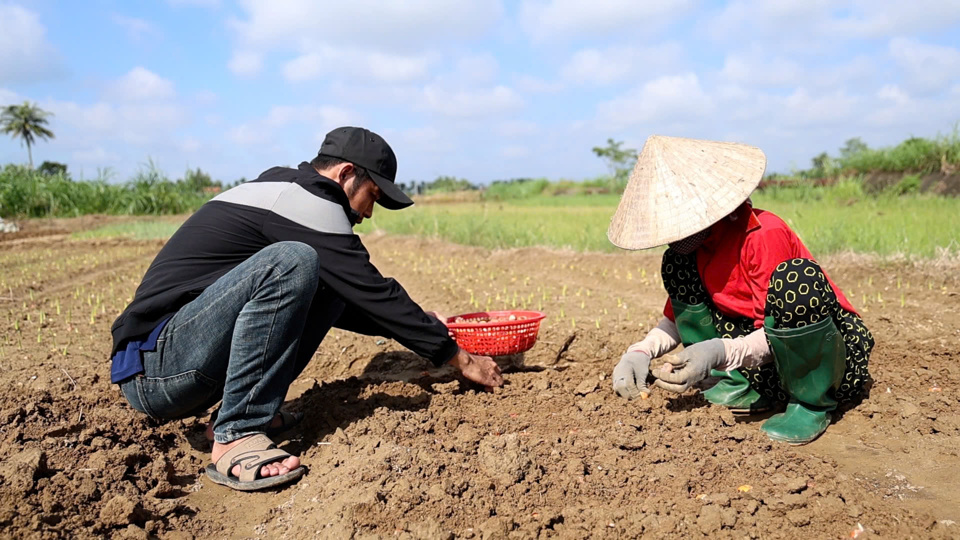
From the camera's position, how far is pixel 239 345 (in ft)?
7.22

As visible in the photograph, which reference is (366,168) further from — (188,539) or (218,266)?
(188,539)

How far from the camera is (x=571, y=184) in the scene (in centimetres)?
2325

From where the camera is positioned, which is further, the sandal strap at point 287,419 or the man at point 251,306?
the sandal strap at point 287,419

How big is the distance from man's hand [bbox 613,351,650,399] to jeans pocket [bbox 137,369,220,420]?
1461 millimetres

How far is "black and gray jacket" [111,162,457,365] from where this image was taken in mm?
2311

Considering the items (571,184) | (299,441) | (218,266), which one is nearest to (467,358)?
(299,441)

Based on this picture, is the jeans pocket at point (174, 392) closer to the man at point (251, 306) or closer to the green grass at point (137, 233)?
the man at point (251, 306)

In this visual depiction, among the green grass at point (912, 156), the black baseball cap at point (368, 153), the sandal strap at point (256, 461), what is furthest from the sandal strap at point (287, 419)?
the green grass at point (912, 156)

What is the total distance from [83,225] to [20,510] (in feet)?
45.3

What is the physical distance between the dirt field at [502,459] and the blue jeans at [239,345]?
0.23 m

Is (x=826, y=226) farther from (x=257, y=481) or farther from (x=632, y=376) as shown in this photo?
(x=257, y=481)

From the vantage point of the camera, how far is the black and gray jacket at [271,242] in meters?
2.31

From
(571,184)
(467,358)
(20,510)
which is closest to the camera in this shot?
(20,510)

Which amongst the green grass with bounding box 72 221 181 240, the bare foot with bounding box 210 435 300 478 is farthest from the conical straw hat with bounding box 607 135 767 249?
the green grass with bounding box 72 221 181 240
